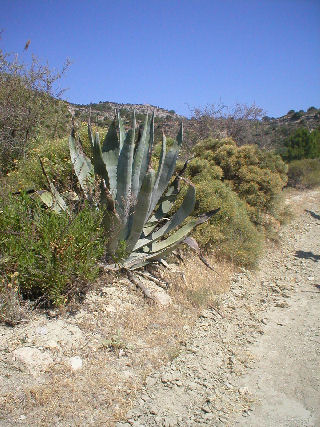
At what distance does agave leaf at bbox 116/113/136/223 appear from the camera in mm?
4586

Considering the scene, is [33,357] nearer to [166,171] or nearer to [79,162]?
[79,162]

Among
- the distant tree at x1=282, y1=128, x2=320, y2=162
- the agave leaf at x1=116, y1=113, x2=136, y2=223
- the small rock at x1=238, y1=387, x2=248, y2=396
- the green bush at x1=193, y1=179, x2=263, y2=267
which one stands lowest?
the small rock at x1=238, y1=387, x2=248, y2=396

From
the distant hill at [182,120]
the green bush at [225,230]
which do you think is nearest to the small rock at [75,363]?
the distant hill at [182,120]

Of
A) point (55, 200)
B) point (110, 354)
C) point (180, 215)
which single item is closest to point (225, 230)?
point (180, 215)

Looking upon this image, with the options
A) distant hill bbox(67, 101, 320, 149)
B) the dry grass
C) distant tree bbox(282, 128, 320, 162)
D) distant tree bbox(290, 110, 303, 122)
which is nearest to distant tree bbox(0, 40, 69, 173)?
distant hill bbox(67, 101, 320, 149)

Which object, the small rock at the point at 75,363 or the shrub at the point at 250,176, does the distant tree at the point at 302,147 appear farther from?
the small rock at the point at 75,363

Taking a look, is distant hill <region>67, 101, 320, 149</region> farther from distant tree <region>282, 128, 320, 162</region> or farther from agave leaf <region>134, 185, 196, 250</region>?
distant tree <region>282, 128, 320, 162</region>

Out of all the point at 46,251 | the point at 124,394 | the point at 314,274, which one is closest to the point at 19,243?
the point at 46,251

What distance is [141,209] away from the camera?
4.45 m

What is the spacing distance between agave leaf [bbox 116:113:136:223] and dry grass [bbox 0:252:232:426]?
2.89 feet

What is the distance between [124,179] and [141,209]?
0.49 metres

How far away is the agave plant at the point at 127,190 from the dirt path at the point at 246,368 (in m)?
1.19

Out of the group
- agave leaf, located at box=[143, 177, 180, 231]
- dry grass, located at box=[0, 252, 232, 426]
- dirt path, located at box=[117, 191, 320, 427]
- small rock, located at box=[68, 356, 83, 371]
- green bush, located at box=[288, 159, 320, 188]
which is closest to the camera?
dry grass, located at box=[0, 252, 232, 426]

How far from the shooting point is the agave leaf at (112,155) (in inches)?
190
